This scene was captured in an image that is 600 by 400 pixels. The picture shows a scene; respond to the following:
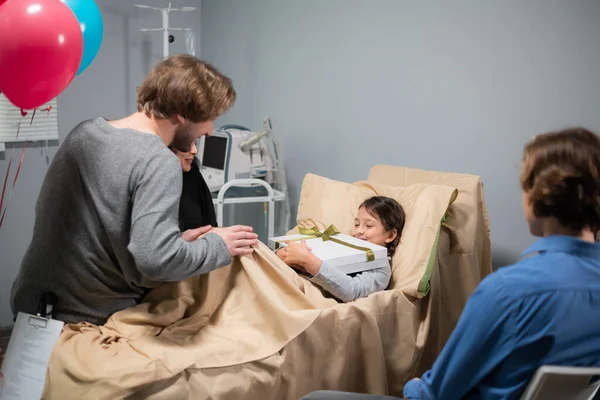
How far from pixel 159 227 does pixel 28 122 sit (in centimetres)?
258

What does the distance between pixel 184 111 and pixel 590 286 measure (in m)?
1.01

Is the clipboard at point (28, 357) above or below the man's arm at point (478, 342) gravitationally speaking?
below

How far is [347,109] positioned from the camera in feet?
11.0

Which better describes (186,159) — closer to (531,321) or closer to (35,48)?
(35,48)

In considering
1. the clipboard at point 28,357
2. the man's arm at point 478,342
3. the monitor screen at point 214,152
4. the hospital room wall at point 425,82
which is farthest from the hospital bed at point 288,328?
the monitor screen at point 214,152

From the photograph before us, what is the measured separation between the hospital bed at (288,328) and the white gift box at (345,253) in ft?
0.40

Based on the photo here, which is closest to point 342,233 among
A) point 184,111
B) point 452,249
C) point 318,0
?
point 452,249

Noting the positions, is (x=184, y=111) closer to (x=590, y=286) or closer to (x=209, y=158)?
(x=590, y=286)

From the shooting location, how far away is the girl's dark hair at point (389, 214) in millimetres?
2303

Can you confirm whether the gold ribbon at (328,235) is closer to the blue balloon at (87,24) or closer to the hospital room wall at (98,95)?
the blue balloon at (87,24)

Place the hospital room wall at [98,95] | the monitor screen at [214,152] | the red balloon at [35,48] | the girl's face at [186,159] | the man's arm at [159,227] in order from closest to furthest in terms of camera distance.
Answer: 1. the man's arm at [159,227]
2. the red balloon at [35,48]
3. the girl's face at [186,159]
4. the monitor screen at [214,152]
5. the hospital room wall at [98,95]

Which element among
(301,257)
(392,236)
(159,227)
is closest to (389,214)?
(392,236)

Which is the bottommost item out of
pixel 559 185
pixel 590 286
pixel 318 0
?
pixel 590 286

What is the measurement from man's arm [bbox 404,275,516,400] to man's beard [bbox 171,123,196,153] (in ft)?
2.80
